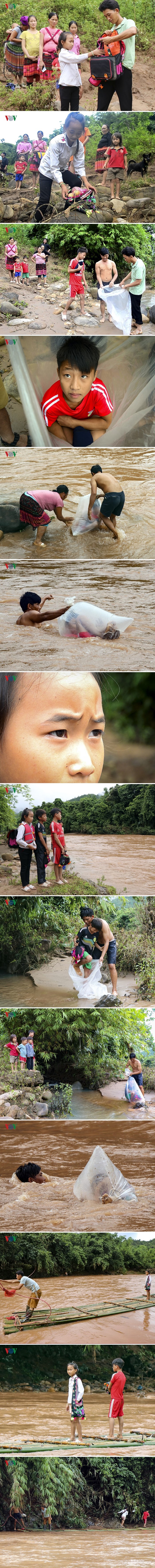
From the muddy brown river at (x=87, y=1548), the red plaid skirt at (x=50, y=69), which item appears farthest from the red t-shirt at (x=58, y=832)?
the red plaid skirt at (x=50, y=69)

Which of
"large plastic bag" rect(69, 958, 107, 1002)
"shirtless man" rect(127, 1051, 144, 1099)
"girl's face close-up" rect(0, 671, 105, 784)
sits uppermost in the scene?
"girl's face close-up" rect(0, 671, 105, 784)

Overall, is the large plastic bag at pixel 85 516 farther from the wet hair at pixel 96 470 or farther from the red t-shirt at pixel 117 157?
the red t-shirt at pixel 117 157

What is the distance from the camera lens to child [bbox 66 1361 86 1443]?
10000mm

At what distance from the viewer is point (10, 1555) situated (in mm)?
9797

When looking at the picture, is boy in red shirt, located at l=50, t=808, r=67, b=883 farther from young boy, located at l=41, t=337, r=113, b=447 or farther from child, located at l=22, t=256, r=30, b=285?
child, located at l=22, t=256, r=30, b=285

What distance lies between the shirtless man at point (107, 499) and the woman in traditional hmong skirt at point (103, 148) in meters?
2.68

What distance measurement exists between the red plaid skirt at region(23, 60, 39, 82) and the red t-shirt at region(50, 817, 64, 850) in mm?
6760

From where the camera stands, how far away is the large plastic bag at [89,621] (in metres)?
10.9

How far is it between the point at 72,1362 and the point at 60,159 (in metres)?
10.3

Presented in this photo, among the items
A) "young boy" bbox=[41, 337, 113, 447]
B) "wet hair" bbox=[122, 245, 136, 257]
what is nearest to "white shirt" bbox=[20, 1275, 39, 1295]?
"young boy" bbox=[41, 337, 113, 447]

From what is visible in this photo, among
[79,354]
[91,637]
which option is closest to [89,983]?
[91,637]

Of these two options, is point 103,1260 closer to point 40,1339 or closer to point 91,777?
point 40,1339

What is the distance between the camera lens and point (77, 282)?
38.9 ft

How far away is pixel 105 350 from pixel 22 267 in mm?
1128
